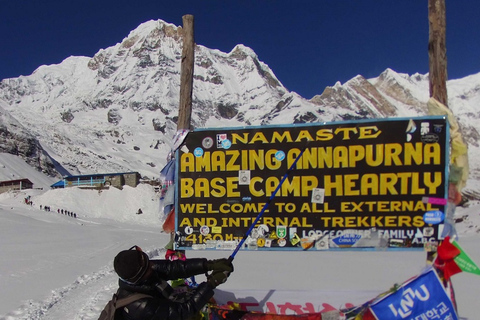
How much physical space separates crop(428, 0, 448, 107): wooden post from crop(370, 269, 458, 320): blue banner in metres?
2.27

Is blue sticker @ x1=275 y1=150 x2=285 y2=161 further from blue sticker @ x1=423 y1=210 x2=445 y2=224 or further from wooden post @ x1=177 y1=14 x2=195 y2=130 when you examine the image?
blue sticker @ x1=423 y1=210 x2=445 y2=224

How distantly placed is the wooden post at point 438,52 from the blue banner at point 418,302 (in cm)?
227

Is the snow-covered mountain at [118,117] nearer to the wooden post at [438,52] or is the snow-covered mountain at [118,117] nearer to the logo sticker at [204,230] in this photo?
the logo sticker at [204,230]

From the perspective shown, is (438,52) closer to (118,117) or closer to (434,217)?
(434,217)

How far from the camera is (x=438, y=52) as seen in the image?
4844 millimetres

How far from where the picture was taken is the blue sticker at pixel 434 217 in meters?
4.71

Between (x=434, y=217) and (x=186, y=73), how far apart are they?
4.15 metres

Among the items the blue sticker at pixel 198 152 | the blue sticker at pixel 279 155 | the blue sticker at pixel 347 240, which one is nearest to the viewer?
the blue sticker at pixel 347 240

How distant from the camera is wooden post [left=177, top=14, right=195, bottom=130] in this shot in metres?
5.89

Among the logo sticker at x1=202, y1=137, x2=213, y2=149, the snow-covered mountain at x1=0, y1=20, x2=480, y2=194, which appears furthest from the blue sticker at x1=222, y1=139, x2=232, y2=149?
the snow-covered mountain at x1=0, y1=20, x2=480, y2=194

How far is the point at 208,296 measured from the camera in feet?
Result: 12.3

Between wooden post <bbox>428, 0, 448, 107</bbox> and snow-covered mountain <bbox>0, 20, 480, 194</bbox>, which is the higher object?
snow-covered mountain <bbox>0, 20, 480, 194</bbox>

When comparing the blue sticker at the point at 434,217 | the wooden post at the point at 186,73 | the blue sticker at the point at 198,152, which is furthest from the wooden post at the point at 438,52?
the wooden post at the point at 186,73

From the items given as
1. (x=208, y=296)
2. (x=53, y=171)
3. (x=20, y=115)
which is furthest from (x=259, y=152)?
(x=20, y=115)
